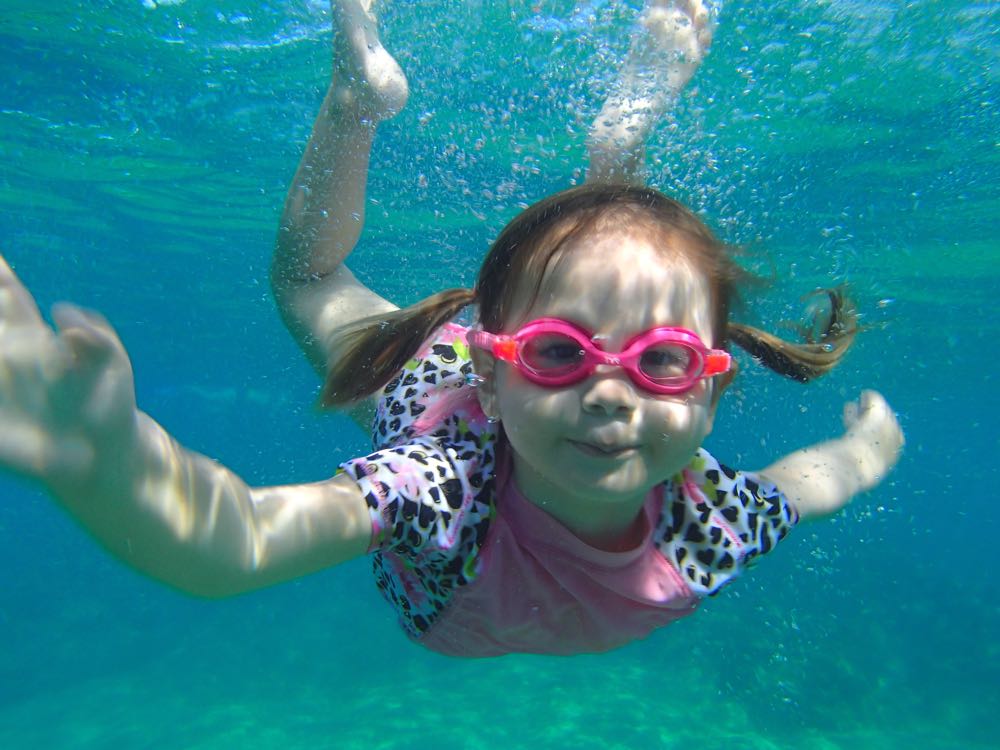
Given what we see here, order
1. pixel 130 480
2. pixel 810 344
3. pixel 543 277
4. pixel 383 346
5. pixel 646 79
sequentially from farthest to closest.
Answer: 1. pixel 646 79
2. pixel 810 344
3. pixel 383 346
4. pixel 543 277
5. pixel 130 480

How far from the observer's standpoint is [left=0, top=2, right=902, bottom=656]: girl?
1.61 m

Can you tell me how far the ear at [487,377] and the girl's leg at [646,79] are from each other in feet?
8.72

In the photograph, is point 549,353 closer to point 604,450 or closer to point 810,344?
point 604,450

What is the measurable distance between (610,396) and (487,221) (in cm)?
1608

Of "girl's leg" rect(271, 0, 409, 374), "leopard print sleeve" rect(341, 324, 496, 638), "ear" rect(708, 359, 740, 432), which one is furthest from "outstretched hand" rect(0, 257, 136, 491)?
"girl's leg" rect(271, 0, 409, 374)

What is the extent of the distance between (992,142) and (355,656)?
16077mm

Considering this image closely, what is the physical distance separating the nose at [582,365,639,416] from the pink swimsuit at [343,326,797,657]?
30.9 inches

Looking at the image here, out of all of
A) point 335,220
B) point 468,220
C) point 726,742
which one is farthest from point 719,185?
point 335,220

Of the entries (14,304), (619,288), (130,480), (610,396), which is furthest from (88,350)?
(619,288)

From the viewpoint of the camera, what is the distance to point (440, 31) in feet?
30.5

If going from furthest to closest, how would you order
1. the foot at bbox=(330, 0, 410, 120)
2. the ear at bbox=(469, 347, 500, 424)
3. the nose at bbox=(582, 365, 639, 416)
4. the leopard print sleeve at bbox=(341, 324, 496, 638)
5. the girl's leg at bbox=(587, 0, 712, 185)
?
1. the girl's leg at bbox=(587, 0, 712, 185)
2. the foot at bbox=(330, 0, 410, 120)
3. the ear at bbox=(469, 347, 500, 424)
4. the leopard print sleeve at bbox=(341, 324, 496, 638)
5. the nose at bbox=(582, 365, 639, 416)

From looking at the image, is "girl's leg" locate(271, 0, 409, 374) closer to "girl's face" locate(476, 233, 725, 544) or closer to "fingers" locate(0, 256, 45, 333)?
"girl's face" locate(476, 233, 725, 544)

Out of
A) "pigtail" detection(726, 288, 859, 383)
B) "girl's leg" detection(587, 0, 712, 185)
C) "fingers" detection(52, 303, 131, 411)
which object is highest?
"girl's leg" detection(587, 0, 712, 185)

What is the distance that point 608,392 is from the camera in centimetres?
246
